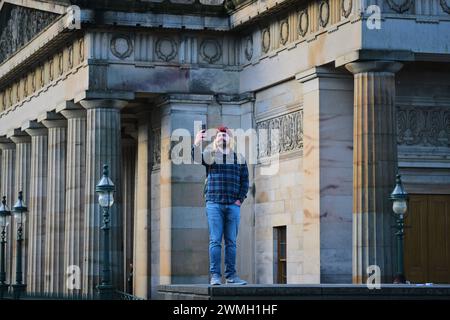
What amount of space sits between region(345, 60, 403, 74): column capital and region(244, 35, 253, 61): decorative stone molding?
7960mm

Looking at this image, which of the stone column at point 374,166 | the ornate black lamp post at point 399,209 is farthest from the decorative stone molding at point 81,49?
the ornate black lamp post at point 399,209

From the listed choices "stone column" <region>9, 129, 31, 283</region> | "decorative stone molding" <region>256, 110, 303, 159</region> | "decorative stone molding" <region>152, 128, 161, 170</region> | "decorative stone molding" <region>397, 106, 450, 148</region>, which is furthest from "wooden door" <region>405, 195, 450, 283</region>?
"stone column" <region>9, 129, 31, 283</region>

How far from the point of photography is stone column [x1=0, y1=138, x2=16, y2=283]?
2440 inches

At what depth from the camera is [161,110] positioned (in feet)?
157

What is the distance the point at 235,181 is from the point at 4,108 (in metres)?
33.2

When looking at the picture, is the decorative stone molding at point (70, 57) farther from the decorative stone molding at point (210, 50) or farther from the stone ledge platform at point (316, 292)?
the stone ledge platform at point (316, 292)

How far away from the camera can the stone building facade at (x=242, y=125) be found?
39.0 metres

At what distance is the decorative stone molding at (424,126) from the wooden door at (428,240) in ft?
4.75

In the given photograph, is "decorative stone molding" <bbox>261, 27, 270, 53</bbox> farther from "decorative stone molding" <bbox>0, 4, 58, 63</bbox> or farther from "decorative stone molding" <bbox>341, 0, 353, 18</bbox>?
"decorative stone molding" <bbox>0, 4, 58, 63</bbox>

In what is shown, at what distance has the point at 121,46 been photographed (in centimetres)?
4669

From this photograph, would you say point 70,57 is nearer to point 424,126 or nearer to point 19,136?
point 19,136

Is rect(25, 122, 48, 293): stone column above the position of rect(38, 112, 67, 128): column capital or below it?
below
